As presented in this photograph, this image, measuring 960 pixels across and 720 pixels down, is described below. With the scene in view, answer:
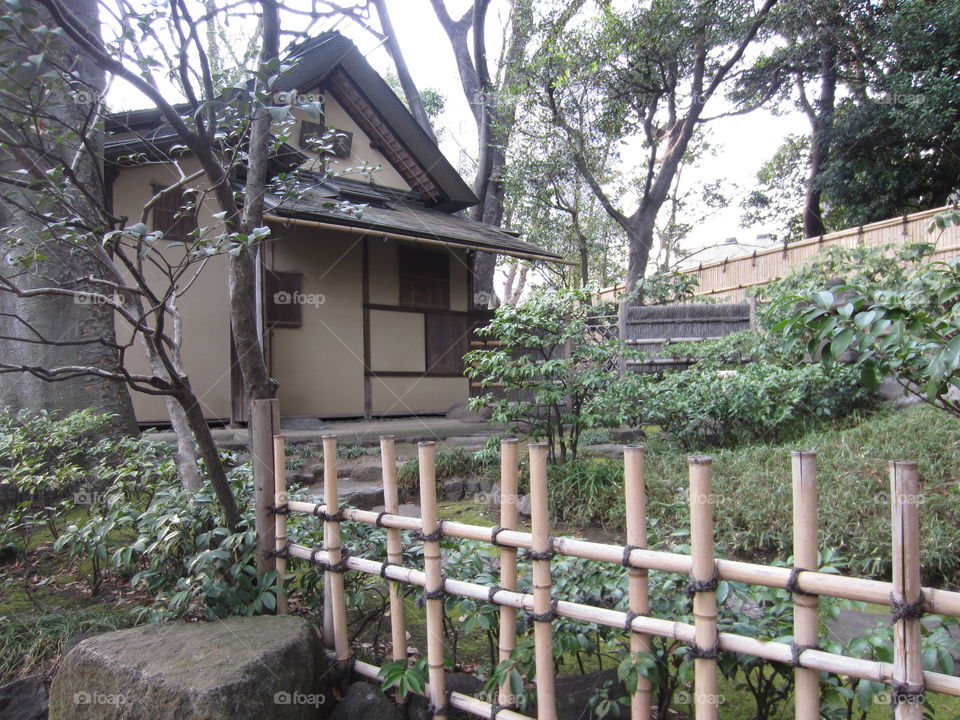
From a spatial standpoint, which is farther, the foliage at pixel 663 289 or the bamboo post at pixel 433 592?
the foliage at pixel 663 289

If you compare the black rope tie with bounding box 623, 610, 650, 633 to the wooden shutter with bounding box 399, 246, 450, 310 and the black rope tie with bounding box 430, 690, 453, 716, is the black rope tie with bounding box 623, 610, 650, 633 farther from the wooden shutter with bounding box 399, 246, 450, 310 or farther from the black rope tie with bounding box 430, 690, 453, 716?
the wooden shutter with bounding box 399, 246, 450, 310

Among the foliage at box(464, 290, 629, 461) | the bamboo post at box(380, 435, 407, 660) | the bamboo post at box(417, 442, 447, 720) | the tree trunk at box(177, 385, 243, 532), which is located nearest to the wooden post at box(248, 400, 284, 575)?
the tree trunk at box(177, 385, 243, 532)

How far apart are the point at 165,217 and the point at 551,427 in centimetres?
542

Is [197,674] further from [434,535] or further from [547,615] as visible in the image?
[547,615]

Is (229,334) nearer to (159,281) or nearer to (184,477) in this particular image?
(159,281)

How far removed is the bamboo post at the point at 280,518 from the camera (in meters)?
2.72

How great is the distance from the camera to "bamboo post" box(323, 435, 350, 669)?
253 cm

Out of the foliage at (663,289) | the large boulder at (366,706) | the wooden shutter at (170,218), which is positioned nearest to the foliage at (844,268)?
the foliage at (663,289)

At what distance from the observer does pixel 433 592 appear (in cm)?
223

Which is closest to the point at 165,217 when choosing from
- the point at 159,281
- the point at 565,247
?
the point at 159,281

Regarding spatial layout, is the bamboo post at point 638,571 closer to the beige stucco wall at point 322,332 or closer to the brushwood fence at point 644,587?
the brushwood fence at point 644,587

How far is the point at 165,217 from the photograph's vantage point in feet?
25.0

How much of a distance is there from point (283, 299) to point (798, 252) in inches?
429

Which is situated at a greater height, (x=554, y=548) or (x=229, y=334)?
(x=229, y=334)
